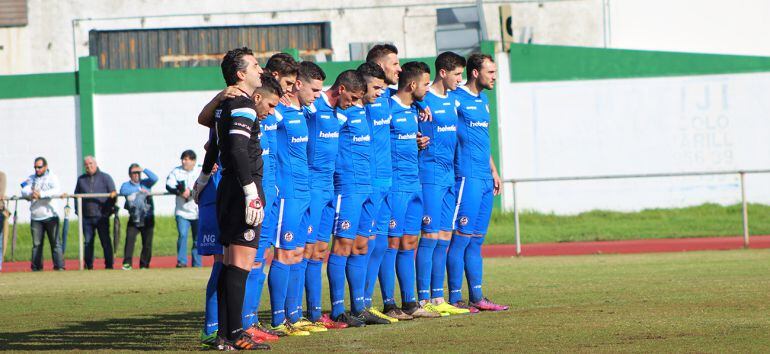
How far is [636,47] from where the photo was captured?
131ft

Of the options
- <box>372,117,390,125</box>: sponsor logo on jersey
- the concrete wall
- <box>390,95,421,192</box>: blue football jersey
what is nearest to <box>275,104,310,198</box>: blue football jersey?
<box>372,117,390,125</box>: sponsor logo on jersey

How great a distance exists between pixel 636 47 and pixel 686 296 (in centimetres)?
2786

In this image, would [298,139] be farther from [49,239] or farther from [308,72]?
[49,239]

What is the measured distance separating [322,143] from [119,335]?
227 cm

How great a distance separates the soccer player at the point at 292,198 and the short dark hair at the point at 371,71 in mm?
711

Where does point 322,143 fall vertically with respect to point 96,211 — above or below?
above

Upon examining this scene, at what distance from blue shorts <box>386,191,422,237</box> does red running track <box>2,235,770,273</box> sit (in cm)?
1100

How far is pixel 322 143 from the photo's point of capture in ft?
36.0

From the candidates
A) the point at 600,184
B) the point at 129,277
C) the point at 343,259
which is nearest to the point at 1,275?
the point at 129,277

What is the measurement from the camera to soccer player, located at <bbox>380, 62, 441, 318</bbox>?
12.0 m

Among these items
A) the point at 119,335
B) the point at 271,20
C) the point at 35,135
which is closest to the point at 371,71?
the point at 119,335

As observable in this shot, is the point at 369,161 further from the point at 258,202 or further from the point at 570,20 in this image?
the point at 570,20

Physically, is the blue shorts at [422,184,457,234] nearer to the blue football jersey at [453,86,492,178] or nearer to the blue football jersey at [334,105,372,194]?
the blue football jersey at [453,86,492,178]

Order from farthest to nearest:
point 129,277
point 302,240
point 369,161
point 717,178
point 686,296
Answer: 1. point 717,178
2. point 129,277
3. point 686,296
4. point 369,161
5. point 302,240
